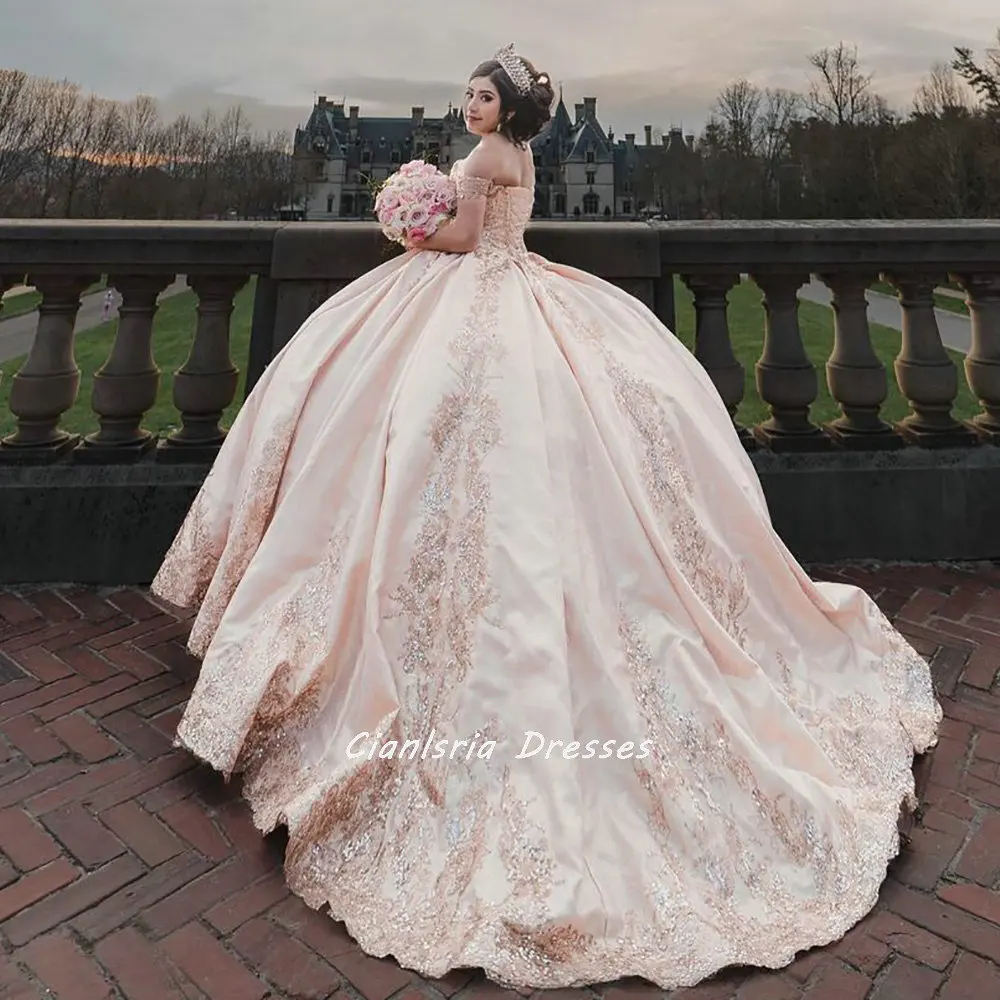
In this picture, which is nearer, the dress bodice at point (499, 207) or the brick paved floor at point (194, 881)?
the brick paved floor at point (194, 881)

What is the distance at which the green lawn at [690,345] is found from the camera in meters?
7.65

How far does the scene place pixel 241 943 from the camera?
1.65 metres

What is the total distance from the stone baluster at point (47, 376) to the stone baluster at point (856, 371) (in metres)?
3.62

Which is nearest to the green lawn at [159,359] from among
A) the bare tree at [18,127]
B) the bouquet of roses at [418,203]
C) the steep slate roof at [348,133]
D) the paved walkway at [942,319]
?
the bouquet of roses at [418,203]

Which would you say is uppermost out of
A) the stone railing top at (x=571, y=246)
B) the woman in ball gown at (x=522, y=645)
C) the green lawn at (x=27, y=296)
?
the stone railing top at (x=571, y=246)

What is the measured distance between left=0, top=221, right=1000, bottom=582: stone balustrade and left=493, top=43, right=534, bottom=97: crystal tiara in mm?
802

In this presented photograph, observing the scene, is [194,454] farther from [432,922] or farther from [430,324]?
[432,922]

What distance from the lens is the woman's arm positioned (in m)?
2.63

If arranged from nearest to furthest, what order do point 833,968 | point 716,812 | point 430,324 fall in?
point 833,968 → point 716,812 → point 430,324

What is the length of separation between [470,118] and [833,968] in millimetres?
2773

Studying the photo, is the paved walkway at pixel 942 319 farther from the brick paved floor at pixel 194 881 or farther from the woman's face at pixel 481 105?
the brick paved floor at pixel 194 881

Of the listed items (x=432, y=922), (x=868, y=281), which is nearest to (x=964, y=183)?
(x=868, y=281)

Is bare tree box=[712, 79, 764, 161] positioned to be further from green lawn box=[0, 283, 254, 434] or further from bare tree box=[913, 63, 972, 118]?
green lawn box=[0, 283, 254, 434]

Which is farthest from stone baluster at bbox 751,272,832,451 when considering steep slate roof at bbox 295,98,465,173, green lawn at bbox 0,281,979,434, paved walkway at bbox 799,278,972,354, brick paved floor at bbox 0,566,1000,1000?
steep slate roof at bbox 295,98,465,173
